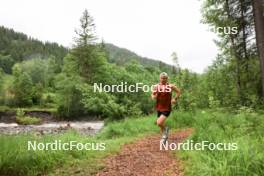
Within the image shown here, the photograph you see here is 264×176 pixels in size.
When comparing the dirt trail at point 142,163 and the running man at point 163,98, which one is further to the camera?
the running man at point 163,98

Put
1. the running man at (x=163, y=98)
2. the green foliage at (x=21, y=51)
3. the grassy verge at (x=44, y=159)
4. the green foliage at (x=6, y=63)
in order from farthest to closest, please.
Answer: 1. the green foliage at (x=21, y=51)
2. the green foliage at (x=6, y=63)
3. the running man at (x=163, y=98)
4. the grassy verge at (x=44, y=159)

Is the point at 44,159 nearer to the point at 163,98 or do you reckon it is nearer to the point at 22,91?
the point at 163,98

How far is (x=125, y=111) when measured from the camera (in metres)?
23.3

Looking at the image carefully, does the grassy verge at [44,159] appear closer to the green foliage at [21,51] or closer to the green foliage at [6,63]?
the green foliage at [21,51]

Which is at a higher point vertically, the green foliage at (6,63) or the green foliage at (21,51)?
the green foliage at (21,51)

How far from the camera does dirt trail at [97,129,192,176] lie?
7301 millimetres

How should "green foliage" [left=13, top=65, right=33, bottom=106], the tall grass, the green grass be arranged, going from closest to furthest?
the tall grass → the green grass → "green foliage" [left=13, top=65, right=33, bottom=106]

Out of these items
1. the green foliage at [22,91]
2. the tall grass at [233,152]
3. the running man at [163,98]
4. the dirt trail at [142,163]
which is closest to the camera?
the tall grass at [233,152]

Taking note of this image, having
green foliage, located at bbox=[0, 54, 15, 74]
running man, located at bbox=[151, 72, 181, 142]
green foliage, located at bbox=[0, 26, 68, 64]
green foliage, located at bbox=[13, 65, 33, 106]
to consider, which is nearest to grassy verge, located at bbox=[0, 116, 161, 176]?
running man, located at bbox=[151, 72, 181, 142]

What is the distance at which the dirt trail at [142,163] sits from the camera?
24.0ft

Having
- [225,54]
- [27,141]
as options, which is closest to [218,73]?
[225,54]

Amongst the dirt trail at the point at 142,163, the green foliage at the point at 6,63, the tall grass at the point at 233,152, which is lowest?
the dirt trail at the point at 142,163

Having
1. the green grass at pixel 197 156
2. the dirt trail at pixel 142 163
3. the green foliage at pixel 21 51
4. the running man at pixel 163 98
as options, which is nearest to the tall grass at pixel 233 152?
the green grass at pixel 197 156

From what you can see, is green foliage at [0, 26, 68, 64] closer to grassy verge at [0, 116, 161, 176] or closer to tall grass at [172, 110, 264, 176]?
grassy verge at [0, 116, 161, 176]
